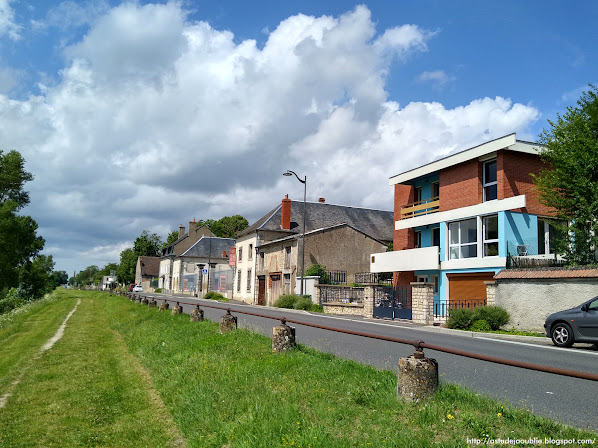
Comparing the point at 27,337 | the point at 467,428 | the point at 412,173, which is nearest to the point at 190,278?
the point at 412,173

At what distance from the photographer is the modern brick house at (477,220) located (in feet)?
73.0

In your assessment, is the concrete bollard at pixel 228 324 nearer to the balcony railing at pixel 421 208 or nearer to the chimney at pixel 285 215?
the balcony railing at pixel 421 208

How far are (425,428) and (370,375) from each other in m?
1.96

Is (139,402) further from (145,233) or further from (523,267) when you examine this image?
(145,233)

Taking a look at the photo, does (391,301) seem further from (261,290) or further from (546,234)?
(261,290)

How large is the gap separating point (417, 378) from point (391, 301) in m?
20.2

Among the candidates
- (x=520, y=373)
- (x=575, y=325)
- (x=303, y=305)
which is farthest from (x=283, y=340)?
(x=303, y=305)

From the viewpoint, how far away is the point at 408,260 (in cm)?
2727

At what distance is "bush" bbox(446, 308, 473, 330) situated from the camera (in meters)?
17.9

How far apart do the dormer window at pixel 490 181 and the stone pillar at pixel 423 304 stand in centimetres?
652

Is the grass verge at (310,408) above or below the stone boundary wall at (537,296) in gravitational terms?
below

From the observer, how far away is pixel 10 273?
124ft

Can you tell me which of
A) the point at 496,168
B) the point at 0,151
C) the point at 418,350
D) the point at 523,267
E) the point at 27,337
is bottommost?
the point at 27,337

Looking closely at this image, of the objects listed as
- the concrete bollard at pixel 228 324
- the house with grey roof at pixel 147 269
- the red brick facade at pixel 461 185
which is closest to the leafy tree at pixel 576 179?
the red brick facade at pixel 461 185
